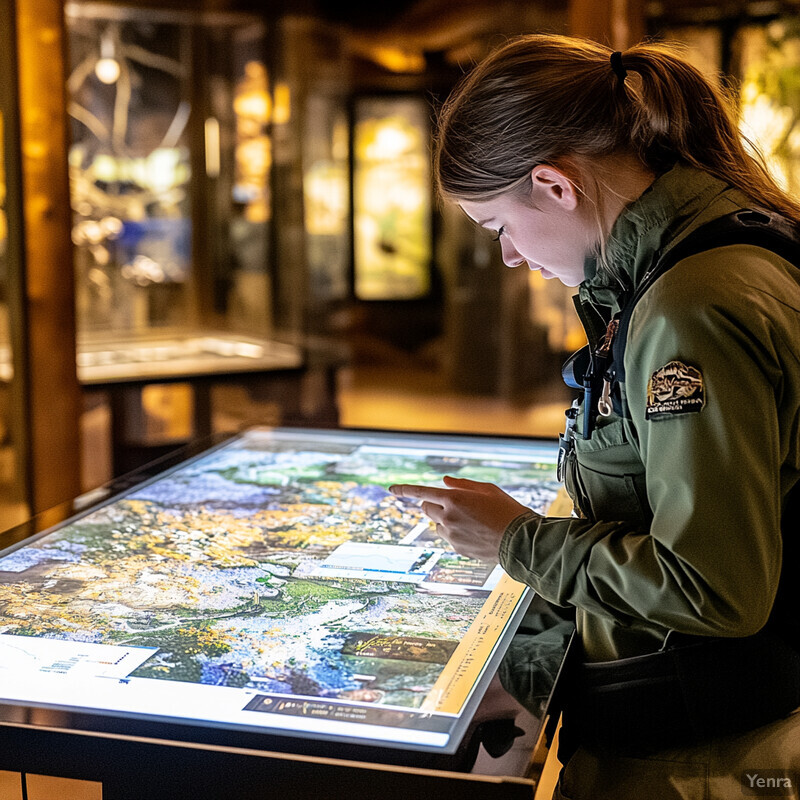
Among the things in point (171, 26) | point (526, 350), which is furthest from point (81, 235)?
point (526, 350)

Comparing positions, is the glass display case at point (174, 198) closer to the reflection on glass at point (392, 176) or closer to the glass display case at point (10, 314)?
the glass display case at point (10, 314)

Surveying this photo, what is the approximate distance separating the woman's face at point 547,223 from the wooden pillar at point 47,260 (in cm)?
254

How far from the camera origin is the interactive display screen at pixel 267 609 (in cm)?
112

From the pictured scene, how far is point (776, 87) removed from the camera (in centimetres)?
569

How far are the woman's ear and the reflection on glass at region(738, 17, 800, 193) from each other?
4733mm

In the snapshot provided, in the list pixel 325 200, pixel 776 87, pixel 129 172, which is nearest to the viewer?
pixel 129 172

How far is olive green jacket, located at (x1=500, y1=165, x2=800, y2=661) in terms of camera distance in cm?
102

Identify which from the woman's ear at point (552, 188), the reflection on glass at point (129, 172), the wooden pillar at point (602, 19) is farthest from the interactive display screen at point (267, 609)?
the reflection on glass at point (129, 172)

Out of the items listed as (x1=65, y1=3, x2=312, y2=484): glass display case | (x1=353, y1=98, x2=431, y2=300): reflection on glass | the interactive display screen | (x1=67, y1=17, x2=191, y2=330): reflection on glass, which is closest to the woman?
the interactive display screen

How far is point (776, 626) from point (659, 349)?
37 centimetres

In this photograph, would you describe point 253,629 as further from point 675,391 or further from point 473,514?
point 675,391

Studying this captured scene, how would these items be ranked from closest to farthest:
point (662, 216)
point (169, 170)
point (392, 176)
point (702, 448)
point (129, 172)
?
point (702, 448) → point (662, 216) → point (129, 172) → point (169, 170) → point (392, 176)

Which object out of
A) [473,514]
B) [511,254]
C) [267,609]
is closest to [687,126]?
[511,254]

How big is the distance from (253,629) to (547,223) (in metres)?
0.62
